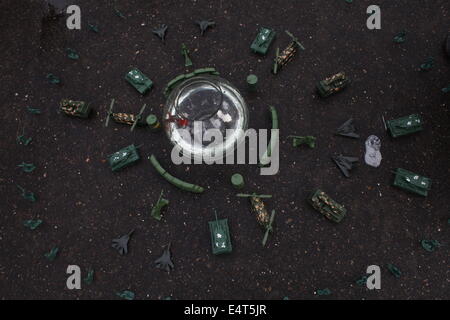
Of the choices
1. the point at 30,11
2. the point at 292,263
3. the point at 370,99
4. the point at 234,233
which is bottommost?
the point at 292,263

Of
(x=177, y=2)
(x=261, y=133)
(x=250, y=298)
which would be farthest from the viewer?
(x=177, y=2)

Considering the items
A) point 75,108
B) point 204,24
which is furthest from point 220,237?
point 204,24

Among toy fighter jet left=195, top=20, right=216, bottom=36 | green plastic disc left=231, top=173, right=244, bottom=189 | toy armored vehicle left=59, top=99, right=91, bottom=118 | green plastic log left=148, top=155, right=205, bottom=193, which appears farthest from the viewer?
toy fighter jet left=195, top=20, right=216, bottom=36

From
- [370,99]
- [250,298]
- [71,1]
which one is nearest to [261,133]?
[370,99]

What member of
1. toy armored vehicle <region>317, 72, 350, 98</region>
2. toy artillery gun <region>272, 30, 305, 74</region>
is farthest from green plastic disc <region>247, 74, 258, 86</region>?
toy armored vehicle <region>317, 72, 350, 98</region>

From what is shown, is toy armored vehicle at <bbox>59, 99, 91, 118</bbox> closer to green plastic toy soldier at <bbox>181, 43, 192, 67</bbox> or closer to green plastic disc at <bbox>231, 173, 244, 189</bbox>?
green plastic toy soldier at <bbox>181, 43, 192, 67</bbox>

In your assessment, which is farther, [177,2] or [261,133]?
[177,2]

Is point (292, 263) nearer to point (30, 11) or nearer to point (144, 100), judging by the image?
point (144, 100)
